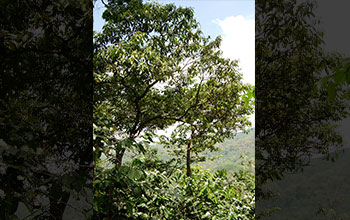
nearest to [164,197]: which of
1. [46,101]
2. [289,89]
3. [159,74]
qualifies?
[46,101]

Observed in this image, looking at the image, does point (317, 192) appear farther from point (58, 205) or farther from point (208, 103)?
point (58, 205)

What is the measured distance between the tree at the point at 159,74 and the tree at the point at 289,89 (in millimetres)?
507

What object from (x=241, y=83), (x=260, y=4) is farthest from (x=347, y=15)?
(x=241, y=83)

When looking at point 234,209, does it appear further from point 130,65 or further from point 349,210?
point 130,65

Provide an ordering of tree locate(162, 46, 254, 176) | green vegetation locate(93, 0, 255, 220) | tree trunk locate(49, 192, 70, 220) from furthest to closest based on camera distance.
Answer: tree locate(162, 46, 254, 176)
green vegetation locate(93, 0, 255, 220)
tree trunk locate(49, 192, 70, 220)

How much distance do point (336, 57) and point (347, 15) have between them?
266mm

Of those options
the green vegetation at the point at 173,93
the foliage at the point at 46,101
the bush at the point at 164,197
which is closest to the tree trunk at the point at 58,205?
the foliage at the point at 46,101

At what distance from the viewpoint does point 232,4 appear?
111 inches

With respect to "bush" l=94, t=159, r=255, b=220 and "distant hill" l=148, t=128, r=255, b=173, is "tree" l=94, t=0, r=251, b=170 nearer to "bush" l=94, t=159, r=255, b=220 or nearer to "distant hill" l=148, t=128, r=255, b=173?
"distant hill" l=148, t=128, r=255, b=173

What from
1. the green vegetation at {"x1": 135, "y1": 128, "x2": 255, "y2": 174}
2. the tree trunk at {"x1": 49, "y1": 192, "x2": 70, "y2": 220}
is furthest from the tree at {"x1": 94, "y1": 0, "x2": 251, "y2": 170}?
the tree trunk at {"x1": 49, "y1": 192, "x2": 70, "y2": 220}

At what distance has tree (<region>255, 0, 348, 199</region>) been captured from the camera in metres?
2.19

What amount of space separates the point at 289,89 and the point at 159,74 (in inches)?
39.8

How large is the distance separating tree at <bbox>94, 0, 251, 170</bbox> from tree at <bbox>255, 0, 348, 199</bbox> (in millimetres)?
507

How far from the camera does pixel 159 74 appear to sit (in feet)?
8.61
